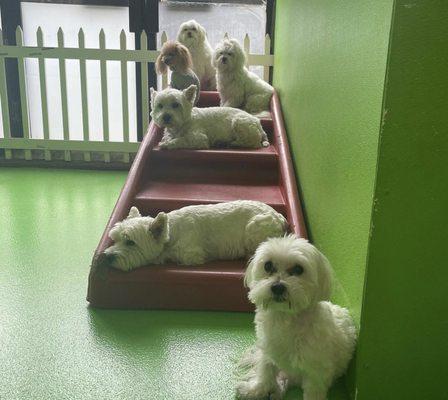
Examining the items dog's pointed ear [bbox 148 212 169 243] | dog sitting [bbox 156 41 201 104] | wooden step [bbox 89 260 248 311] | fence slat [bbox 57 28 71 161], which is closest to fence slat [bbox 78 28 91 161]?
fence slat [bbox 57 28 71 161]

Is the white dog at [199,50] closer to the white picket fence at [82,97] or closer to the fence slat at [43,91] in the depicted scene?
the white picket fence at [82,97]

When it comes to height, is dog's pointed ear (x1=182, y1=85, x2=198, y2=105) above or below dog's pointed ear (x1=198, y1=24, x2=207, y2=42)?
below

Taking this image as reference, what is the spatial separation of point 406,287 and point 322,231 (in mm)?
1097

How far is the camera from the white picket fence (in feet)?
20.6

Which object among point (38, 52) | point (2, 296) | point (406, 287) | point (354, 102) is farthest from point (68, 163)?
point (406, 287)

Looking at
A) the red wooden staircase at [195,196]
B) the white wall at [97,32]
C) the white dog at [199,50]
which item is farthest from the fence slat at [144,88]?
the red wooden staircase at [195,196]

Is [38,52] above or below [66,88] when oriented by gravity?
above

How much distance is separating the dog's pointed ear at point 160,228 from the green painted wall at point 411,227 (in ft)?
4.95

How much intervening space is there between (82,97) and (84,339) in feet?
13.2

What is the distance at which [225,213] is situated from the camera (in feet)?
12.5

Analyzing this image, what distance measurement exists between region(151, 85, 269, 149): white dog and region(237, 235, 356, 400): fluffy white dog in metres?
2.66

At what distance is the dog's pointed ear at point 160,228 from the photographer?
11.5 ft

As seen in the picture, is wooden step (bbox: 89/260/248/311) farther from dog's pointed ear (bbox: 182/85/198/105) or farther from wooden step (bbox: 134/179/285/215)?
dog's pointed ear (bbox: 182/85/198/105)

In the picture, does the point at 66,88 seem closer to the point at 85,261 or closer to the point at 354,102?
the point at 85,261
